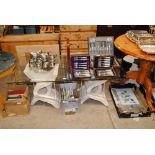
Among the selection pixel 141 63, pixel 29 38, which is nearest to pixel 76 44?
pixel 29 38

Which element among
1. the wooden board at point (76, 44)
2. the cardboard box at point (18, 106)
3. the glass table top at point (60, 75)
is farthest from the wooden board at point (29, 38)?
the cardboard box at point (18, 106)

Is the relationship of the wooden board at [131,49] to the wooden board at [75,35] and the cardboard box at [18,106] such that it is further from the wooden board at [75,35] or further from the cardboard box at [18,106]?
the cardboard box at [18,106]

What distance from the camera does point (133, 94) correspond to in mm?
2639

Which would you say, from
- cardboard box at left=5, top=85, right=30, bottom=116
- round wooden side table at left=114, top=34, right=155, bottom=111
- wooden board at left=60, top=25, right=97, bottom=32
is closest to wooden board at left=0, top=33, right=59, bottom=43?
wooden board at left=60, top=25, right=97, bottom=32

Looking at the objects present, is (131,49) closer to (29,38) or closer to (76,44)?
(76,44)

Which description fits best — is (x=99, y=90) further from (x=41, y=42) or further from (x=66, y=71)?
(x=41, y=42)

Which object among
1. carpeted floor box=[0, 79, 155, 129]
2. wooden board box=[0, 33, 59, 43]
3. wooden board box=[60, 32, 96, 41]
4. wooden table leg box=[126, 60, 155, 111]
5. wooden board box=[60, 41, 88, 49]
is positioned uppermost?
wooden board box=[60, 32, 96, 41]

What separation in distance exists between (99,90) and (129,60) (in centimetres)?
69

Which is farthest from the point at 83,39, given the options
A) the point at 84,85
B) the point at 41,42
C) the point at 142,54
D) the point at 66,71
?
the point at 142,54

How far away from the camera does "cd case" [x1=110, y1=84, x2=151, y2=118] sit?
7.57 ft

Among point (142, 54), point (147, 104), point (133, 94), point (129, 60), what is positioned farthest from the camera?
point (129, 60)

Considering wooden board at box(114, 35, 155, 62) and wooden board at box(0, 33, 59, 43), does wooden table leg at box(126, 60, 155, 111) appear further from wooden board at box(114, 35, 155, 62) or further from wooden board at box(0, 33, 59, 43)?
wooden board at box(0, 33, 59, 43)

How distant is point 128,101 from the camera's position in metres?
2.51

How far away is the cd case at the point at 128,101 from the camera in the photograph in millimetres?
2307
